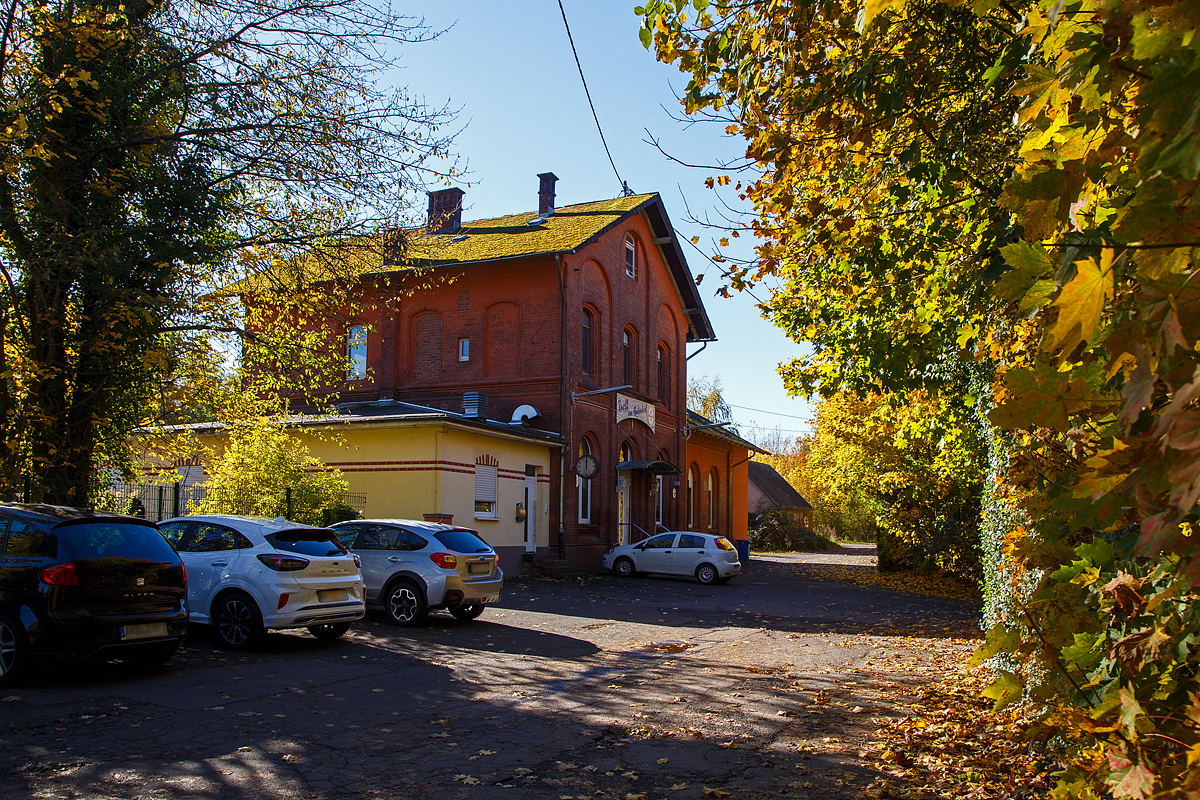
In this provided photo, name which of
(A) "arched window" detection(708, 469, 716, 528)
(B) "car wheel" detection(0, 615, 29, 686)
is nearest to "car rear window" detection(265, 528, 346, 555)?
(B) "car wheel" detection(0, 615, 29, 686)

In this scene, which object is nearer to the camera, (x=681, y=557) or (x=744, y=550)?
(x=681, y=557)

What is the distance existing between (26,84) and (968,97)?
11443 millimetres

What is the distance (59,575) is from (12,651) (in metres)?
0.87

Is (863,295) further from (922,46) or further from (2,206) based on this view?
(2,206)

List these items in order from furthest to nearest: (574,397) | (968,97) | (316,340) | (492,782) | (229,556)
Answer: (574,397) → (316,340) → (229,556) → (968,97) → (492,782)

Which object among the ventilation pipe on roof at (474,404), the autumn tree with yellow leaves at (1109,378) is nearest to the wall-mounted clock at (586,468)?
the ventilation pipe on roof at (474,404)

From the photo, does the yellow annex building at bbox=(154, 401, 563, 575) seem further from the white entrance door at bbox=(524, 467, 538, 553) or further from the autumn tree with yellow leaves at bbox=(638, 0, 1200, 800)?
the autumn tree with yellow leaves at bbox=(638, 0, 1200, 800)

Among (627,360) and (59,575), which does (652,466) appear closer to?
(627,360)

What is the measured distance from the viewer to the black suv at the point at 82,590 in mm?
8515

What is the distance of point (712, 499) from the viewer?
4200 centimetres

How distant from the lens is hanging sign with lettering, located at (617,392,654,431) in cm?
3053

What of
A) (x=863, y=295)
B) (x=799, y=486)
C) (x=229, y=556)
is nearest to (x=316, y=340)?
(x=229, y=556)

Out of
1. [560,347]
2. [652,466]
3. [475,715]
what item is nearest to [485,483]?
[560,347]

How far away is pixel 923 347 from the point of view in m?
11.2
